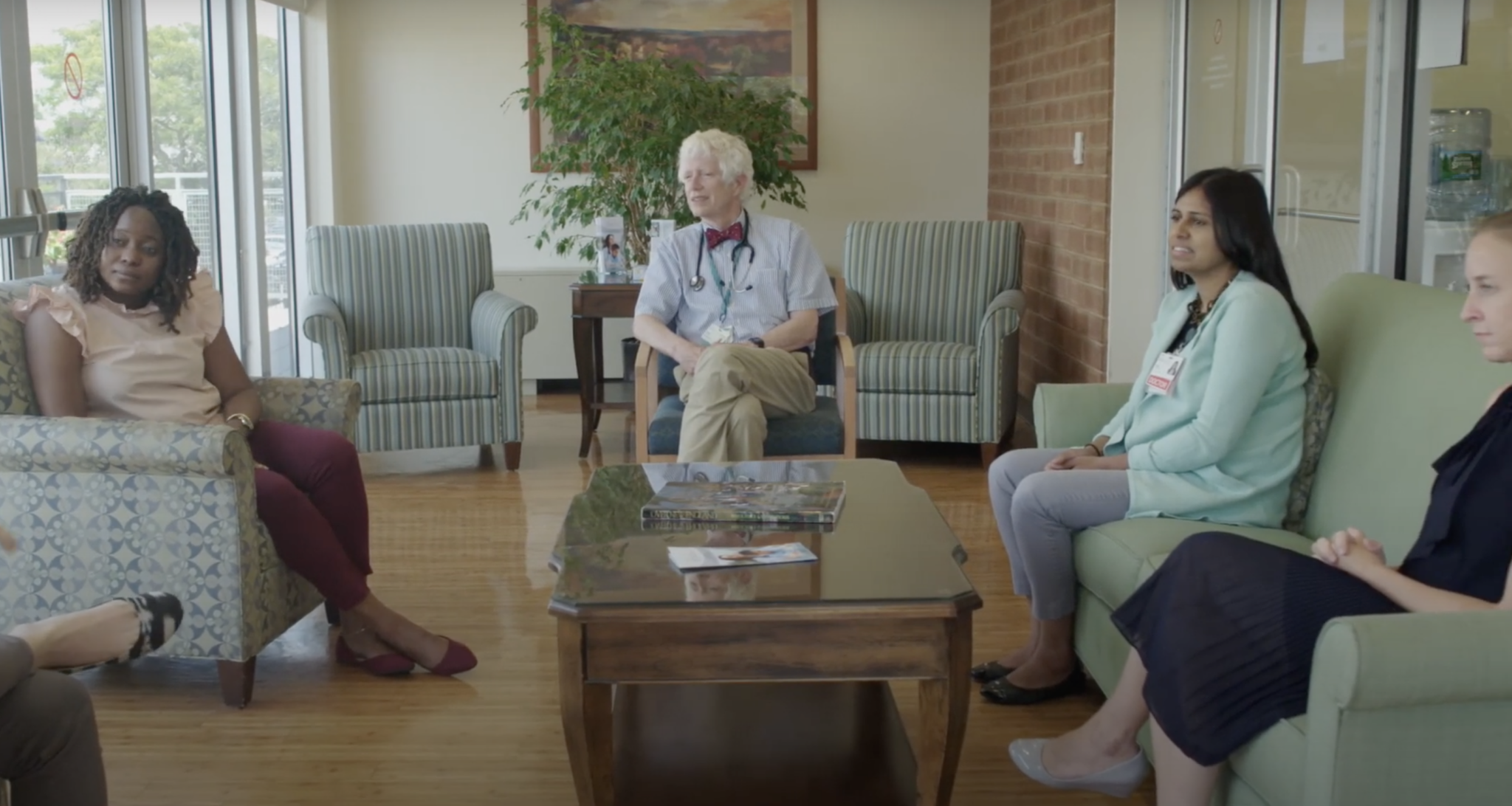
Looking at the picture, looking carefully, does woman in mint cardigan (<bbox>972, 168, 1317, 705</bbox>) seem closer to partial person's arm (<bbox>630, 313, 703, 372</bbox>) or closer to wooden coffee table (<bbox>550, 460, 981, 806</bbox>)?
wooden coffee table (<bbox>550, 460, 981, 806</bbox>)

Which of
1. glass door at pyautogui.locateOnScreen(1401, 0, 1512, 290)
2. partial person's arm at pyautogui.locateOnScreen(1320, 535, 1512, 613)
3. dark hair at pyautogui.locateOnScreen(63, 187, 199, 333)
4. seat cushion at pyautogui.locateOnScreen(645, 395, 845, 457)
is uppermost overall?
glass door at pyautogui.locateOnScreen(1401, 0, 1512, 290)

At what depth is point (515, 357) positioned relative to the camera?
19.0 feet

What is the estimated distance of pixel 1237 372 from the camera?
3.02 meters

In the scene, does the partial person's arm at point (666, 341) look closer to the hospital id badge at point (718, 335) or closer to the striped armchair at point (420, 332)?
the hospital id badge at point (718, 335)

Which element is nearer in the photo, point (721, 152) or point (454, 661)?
point (454, 661)

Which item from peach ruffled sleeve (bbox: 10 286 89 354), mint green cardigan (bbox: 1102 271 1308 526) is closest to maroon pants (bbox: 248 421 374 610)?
peach ruffled sleeve (bbox: 10 286 89 354)

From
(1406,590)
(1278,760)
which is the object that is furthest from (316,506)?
(1406,590)

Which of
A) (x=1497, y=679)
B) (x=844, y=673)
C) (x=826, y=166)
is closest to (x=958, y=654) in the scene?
(x=844, y=673)

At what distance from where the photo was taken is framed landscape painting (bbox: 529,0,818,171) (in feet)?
25.4

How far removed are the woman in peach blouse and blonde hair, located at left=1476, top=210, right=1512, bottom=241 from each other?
2320 mm

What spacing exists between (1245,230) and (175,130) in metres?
4.45

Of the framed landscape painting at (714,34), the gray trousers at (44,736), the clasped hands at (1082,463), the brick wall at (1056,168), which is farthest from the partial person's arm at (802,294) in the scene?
the framed landscape painting at (714,34)

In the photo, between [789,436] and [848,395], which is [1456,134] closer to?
[848,395]

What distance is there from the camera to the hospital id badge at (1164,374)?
3207mm
